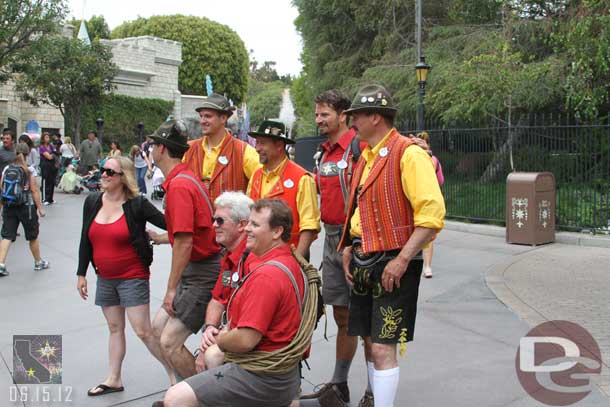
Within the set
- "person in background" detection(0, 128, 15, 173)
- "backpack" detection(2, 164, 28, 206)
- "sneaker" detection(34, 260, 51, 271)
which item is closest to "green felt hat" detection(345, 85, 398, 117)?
"backpack" detection(2, 164, 28, 206)

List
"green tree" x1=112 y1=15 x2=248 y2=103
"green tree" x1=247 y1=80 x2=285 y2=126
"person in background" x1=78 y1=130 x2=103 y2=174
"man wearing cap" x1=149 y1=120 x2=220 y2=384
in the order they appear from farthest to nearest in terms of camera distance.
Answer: "green tree" x1=247 y1=80 x2=285 y2=126 → "green tree" x1=112 y1=15 x2=248 y2=103 → "person in background" x1=78 y1=130 x2=103 y2=174 → "man wearing cap" x1=149 y1=120 x2=220 y2=384

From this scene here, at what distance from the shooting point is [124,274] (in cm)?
452

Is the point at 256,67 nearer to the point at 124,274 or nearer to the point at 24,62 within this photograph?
the point at 24,62

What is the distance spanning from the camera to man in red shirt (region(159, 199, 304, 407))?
310 centimetres

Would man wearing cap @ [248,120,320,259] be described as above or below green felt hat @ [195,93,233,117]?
below

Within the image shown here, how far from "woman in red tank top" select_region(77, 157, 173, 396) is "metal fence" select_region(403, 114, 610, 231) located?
29.3 ft

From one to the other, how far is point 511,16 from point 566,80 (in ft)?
8.50

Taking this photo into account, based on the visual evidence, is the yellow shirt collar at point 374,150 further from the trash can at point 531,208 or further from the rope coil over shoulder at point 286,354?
the trash can at point 531,208

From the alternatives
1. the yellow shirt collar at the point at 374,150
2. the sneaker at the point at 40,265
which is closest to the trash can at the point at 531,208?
the sneaker at the point at 40,265

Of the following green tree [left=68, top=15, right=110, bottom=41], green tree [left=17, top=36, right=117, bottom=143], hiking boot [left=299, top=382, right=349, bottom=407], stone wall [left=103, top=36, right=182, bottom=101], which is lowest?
hiking boot [left=299, top=382, right=349, bottom=407]

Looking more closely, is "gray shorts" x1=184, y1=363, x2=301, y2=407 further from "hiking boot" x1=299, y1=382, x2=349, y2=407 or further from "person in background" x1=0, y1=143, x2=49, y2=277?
"person in background" x1=0, y1=143, x2=49, y2=277

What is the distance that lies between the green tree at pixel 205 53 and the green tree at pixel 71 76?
94.4ft

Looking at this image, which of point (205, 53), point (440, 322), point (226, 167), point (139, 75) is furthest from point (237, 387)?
point (205, 53)

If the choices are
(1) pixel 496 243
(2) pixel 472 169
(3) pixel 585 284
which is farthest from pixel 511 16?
(3) pixel 585 284
